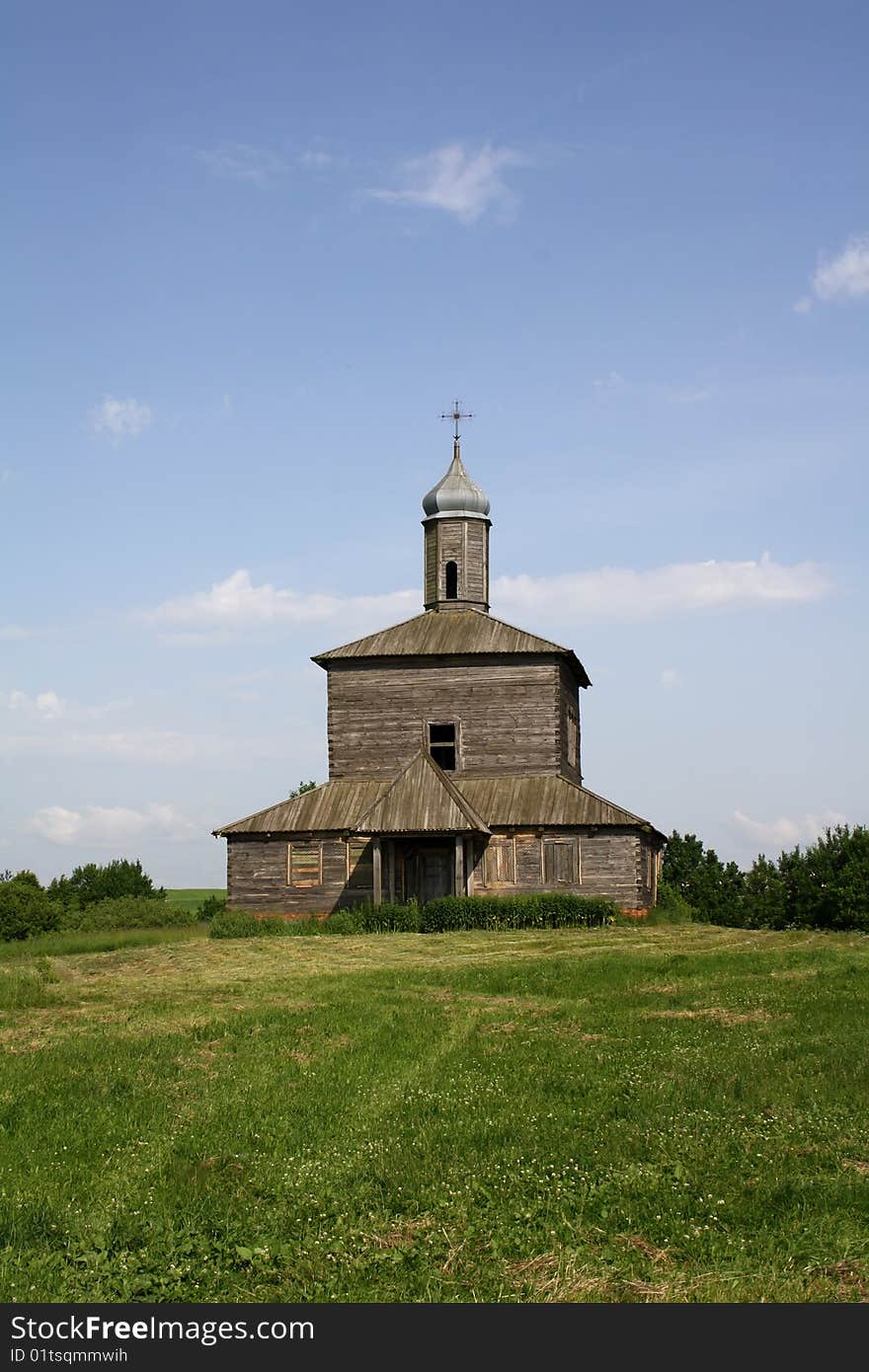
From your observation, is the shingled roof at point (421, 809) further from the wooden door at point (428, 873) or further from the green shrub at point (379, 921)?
the green shrub at point (379, 921)

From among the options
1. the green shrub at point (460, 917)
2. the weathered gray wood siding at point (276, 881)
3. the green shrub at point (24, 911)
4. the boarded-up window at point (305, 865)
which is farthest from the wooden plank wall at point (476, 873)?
the green shrub at point (24, 911)

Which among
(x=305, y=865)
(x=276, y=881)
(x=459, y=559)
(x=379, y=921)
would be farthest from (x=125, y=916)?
(x=459, y=559)

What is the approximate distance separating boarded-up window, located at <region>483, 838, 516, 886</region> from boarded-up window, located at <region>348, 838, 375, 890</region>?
11.9 feet

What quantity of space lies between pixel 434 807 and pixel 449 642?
7302 mm

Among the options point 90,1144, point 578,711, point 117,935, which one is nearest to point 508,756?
point 578,711

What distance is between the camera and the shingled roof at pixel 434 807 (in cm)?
3981

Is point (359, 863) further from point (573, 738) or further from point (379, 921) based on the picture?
point (573, 738)

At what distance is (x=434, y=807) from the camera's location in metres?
40.1

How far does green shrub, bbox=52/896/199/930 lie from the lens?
143 ft

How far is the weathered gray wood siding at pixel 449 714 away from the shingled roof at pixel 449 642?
1.41 feet

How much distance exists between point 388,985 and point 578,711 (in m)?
28.7

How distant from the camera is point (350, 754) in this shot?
4519cm

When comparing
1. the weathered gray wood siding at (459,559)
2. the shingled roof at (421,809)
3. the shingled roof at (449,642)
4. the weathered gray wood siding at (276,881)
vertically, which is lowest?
the weathered gray wood siding at (276,881)
